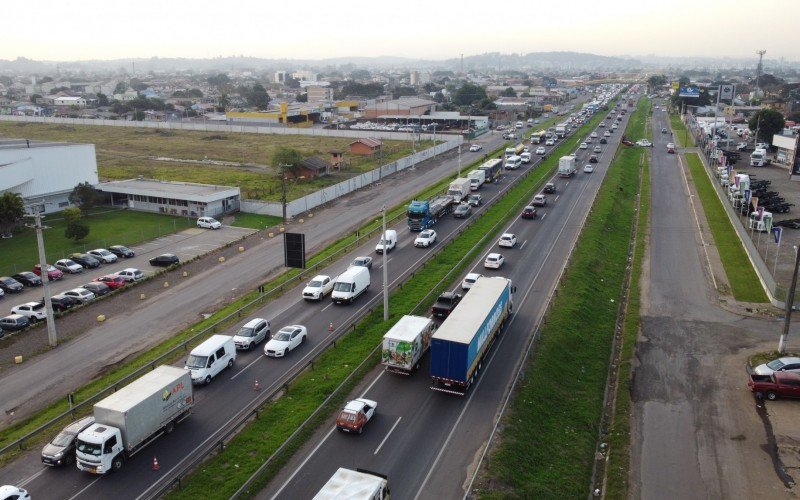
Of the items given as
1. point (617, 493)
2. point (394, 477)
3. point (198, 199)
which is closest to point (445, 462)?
point (394, 477)

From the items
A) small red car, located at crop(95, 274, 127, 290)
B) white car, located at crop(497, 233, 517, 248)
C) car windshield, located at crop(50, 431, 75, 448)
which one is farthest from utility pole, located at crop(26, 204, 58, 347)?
white car, located at crop(497, 233, 517, 248)

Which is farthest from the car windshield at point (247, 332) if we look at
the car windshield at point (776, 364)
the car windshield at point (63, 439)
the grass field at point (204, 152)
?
the grass field at point (204, 152)

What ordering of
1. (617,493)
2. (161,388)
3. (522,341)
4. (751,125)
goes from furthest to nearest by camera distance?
(751,125) < (522,341) < (161,388) < (617,493)

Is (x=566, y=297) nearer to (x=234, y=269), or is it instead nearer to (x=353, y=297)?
(x=353, y=297)

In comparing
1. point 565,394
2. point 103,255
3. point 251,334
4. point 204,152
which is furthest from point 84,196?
point 565,394

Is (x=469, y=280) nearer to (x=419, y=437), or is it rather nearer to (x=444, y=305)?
(x=444, y=305)
